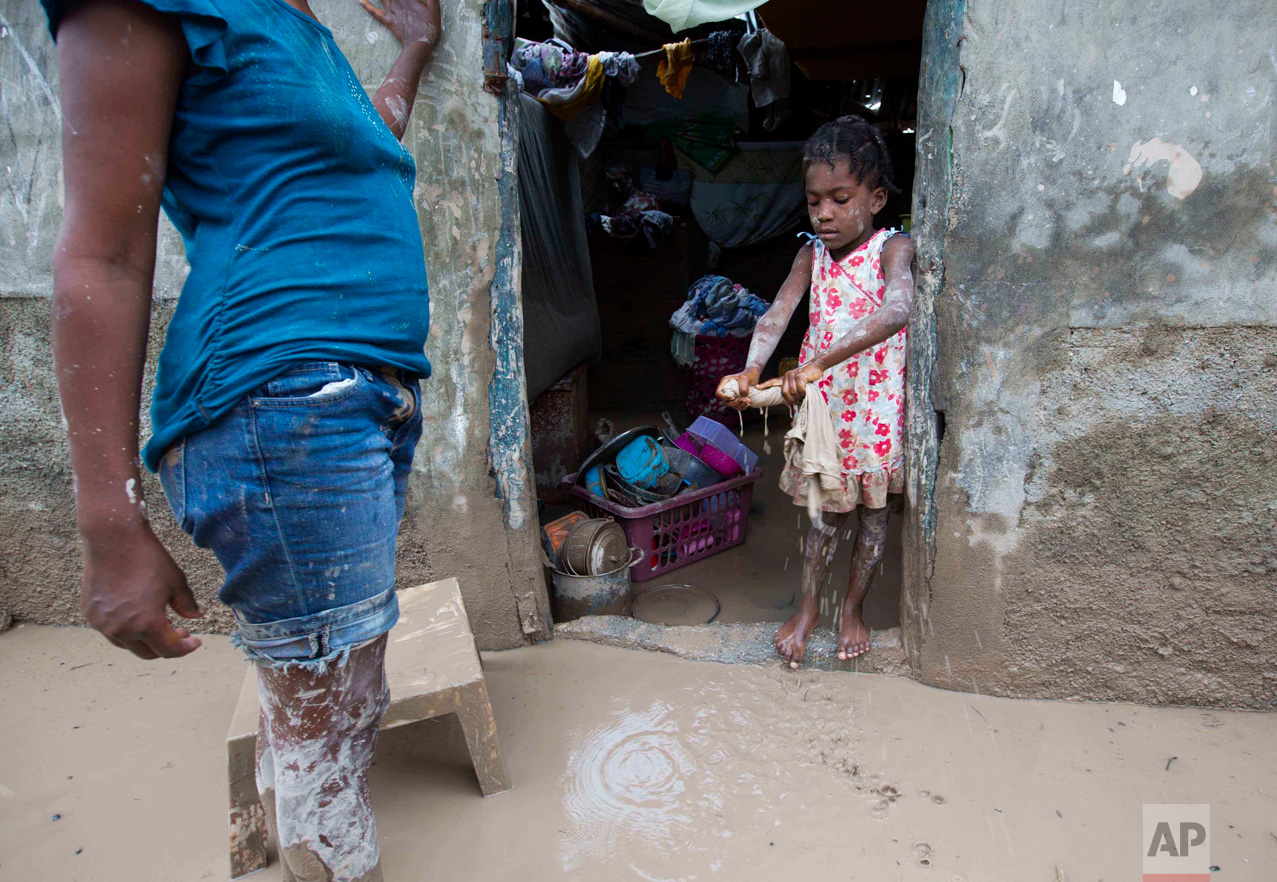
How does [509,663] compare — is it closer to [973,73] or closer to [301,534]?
[301,534]

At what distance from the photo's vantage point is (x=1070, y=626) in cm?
223

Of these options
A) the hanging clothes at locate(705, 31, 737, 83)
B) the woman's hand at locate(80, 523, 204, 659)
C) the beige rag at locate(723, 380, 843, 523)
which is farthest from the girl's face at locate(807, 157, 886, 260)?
the hanging clothes at locate(705, 31, 737, 83)

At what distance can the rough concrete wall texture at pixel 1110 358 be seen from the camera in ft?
6.18

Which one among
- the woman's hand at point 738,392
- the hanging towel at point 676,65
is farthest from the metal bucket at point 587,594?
the hanging towel at point 676,65

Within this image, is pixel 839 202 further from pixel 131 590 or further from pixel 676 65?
pixel 676 65

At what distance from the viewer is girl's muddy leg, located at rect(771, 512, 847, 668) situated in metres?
2.46

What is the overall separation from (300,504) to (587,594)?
1.96 meters

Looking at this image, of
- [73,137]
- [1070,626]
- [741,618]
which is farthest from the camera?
[741,618]

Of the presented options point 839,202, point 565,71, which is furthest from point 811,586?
point 565,71

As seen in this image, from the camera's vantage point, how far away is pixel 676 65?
397 cm

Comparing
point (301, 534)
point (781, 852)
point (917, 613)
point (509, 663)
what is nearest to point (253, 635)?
point (301, 534)

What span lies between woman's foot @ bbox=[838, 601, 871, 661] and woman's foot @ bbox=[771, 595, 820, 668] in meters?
0.10

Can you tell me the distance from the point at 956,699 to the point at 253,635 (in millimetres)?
2040

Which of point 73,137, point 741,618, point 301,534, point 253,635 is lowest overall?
point 741,618
